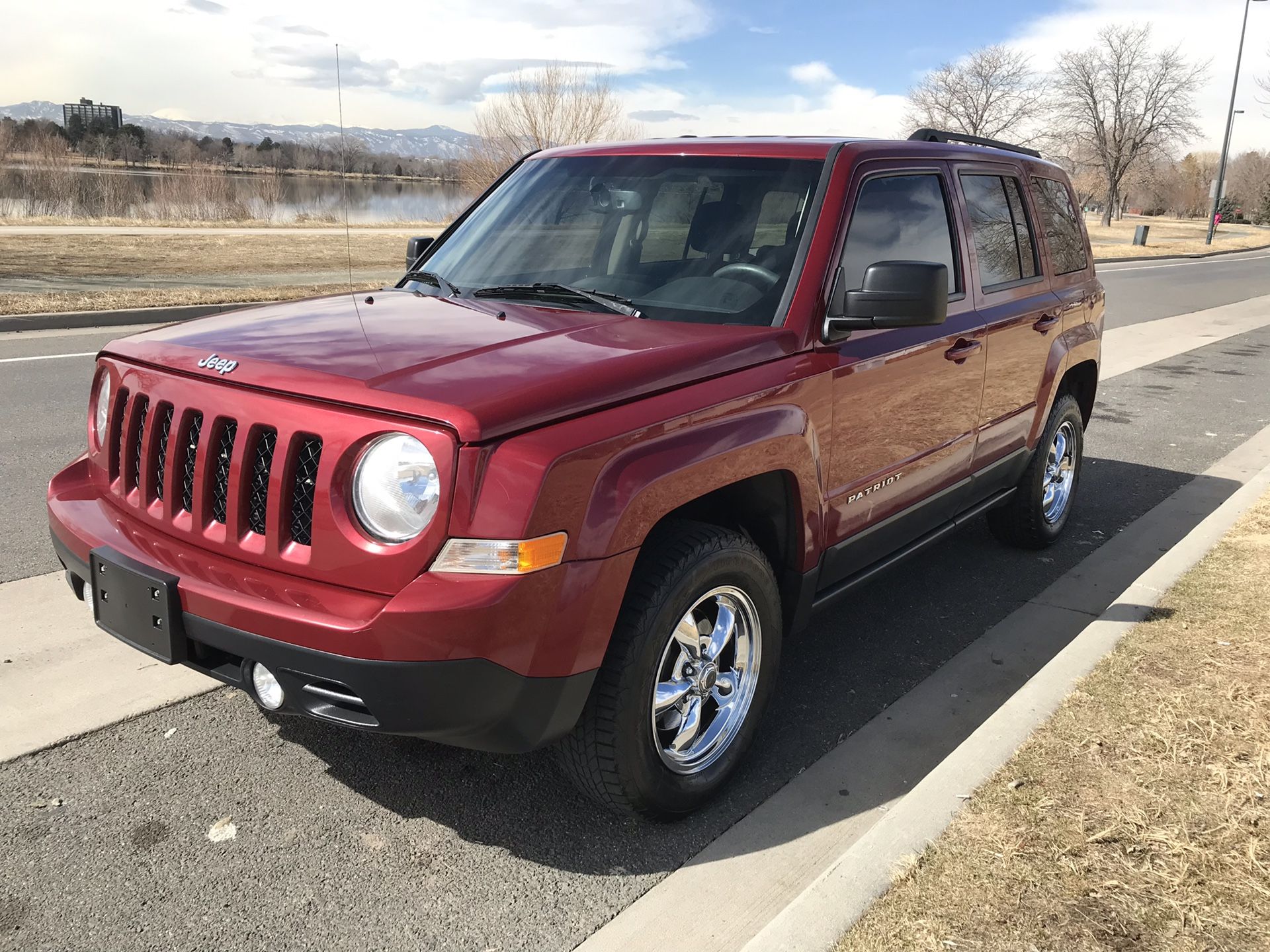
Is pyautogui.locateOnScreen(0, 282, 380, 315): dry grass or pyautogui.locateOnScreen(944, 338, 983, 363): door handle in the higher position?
pyautogui.locateOnScreen(944, 338, 983, 363): door handle

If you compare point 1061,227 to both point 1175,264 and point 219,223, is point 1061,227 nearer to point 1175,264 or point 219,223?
point 219,223

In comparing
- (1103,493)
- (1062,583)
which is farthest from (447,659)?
(1103,493)

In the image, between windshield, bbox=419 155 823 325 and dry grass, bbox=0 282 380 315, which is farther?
dry grass, bbox=0 282 380 315

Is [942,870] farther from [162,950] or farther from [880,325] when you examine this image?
[162,950]

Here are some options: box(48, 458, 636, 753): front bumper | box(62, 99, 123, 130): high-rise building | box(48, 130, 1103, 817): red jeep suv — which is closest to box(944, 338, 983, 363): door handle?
box(48, 130, 1103, 817): red jeep suv

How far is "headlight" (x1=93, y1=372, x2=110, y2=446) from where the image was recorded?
3.25m

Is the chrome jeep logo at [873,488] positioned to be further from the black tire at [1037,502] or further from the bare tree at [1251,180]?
the bare tree at [1251,180]

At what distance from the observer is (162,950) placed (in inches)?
96.4

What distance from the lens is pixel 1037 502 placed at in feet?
17.4

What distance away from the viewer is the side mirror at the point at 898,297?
3.17 m

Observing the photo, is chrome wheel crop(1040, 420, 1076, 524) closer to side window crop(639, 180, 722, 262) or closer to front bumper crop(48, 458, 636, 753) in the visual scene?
side window crop(639, 180, 722, 262)

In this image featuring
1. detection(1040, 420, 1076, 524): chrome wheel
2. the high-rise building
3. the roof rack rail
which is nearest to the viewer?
the roof rack rail

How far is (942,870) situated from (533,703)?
1.08 meters

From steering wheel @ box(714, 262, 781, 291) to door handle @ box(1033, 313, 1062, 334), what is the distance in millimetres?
1926
